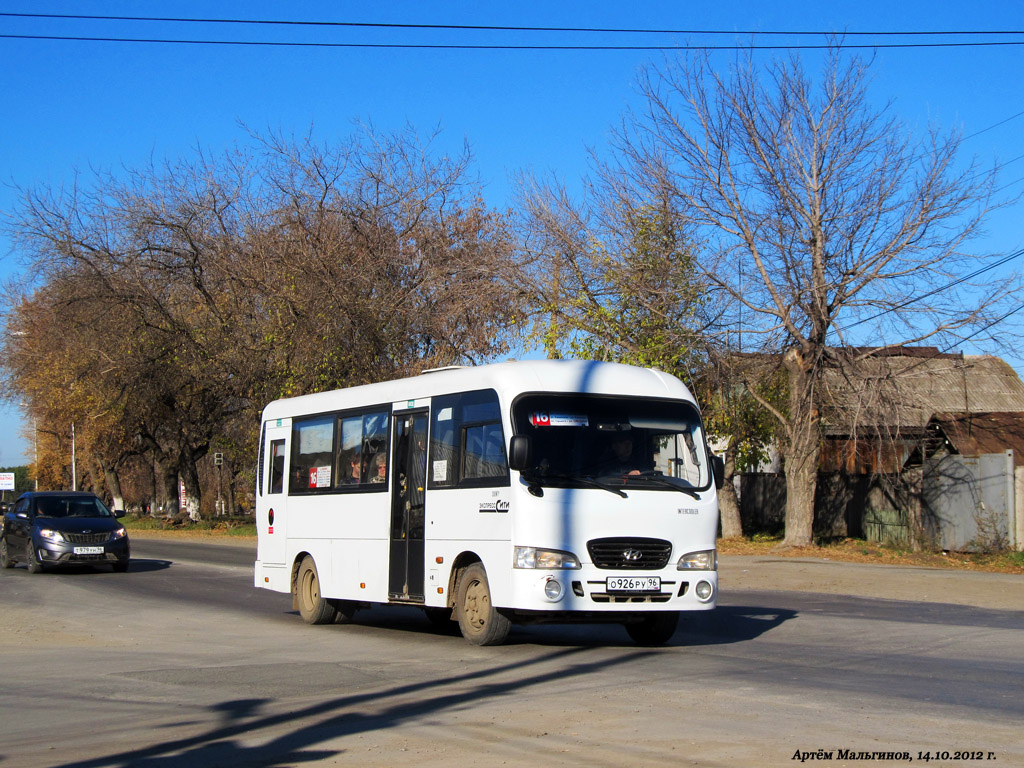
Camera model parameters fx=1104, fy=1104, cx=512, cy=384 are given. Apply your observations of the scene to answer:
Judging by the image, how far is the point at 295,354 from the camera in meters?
36.6

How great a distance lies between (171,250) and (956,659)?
34.8 metres

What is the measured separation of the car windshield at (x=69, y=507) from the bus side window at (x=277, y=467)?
9.47m

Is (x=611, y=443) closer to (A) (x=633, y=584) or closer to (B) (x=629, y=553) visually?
(B) (x=629, y=553)

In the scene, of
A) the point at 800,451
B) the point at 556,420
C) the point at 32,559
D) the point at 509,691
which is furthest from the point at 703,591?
the point at 32,559

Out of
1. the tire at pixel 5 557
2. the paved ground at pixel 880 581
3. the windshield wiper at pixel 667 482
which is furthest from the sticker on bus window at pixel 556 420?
the tire at pixel 5 557

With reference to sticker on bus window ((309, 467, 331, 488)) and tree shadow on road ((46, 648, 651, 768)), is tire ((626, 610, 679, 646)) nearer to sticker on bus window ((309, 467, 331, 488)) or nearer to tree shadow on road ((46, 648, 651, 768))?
tree shadow on road ((46, 648, 651, 768))

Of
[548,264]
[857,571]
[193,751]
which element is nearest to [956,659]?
[193,751]

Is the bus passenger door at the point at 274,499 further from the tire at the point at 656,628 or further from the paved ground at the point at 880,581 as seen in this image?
the paved ground at the point at 880,581

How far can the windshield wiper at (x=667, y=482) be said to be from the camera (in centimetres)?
1155

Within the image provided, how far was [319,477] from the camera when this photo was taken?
49.5 ft

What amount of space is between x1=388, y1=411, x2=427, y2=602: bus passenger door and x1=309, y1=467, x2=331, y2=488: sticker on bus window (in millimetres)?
1830

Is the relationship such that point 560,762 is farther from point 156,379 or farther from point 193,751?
point 156,379

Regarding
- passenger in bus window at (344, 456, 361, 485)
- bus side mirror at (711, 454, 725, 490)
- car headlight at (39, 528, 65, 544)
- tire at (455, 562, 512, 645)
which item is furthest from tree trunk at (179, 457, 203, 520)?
bus side mirror at (711, 454, 725, 490)

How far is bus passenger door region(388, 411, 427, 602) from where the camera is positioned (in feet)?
41.8
